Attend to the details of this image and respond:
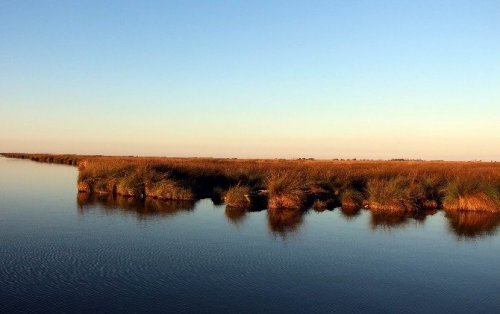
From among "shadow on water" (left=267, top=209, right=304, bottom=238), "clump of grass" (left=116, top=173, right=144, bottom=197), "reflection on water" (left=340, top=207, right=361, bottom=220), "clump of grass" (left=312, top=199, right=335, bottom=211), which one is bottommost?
"shadow on water" (left=267, top=209, right=304, bottom=238)

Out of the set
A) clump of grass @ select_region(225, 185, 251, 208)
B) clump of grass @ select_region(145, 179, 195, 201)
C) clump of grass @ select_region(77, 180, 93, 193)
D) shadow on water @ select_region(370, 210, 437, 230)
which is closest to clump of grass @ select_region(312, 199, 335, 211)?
shadow on water @ select_region(370, 210, 437, 230)

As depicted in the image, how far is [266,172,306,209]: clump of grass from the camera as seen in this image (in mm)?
18531

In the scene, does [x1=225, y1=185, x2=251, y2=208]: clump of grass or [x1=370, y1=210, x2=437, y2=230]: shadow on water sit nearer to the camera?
[x1=370, y1=210, x2=437, y2=230]: shadow on water

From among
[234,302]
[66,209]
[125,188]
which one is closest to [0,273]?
[234,302]

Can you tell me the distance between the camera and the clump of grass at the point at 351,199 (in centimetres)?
1950

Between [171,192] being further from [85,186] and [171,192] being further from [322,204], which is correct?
[322,204]

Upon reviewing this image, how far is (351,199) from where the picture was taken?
19.8m

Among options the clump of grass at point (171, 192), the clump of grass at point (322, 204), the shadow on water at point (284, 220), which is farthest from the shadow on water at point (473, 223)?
the clump of grass at point (171, 192)

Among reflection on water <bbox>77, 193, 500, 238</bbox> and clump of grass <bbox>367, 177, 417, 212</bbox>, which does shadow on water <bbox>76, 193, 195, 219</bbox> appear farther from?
clump of grass <bbox>367, 177, 417, 212</bbox>

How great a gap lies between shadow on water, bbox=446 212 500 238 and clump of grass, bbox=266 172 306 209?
5.34m

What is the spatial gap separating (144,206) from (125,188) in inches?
146

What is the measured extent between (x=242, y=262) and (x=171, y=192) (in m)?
11.0

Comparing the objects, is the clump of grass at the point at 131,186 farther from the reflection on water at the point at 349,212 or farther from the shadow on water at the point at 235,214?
the reflection on water at the point at 349,212

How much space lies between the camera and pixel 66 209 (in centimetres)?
1702
